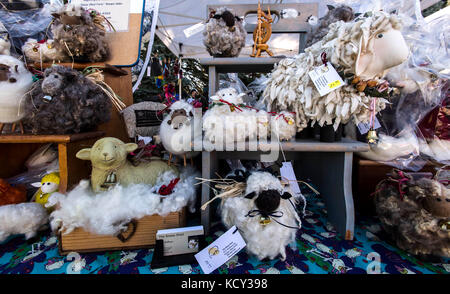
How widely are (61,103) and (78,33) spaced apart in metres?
0.35

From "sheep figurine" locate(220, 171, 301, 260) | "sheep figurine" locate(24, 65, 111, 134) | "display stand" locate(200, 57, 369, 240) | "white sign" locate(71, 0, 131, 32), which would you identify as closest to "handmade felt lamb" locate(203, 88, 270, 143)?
"display stand" locate(200, 57, 369, 240)

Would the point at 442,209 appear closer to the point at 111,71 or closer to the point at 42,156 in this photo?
the point at 111,71

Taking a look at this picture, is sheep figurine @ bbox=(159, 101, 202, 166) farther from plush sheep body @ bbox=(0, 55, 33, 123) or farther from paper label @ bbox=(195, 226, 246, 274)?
plush sheep body @ bbox=(0, 55, 33, 123)

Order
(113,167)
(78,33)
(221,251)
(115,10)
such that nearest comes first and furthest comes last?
(221,251) < (113,167) < (78,33) < (115,10)

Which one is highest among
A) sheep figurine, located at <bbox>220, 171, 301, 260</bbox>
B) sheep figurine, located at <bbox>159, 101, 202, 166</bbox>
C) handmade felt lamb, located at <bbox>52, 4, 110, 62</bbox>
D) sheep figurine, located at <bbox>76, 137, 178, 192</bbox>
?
handmade felt lamb, located at <bbox>52, 4, 110, 62</bbox>

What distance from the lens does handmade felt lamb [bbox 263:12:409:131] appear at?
25.3 inches

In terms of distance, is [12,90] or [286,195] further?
[12,90]

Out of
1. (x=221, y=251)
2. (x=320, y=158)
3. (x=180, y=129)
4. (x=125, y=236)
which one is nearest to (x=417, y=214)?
(x=320, y=158)

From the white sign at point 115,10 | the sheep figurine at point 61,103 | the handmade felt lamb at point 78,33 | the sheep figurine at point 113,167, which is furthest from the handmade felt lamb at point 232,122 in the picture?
the white sign at point 115,10

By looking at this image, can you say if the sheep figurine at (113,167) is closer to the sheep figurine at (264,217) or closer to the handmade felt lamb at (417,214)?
the sheep figurine at (264,217)

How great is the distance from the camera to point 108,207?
0.70 m

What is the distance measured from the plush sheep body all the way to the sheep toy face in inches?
13.0

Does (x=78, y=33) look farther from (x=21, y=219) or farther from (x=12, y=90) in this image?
(x=21, y=219)

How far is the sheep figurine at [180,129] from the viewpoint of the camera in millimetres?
831
